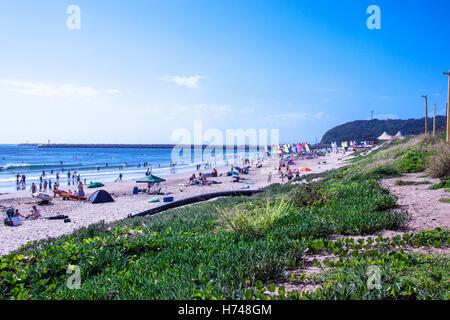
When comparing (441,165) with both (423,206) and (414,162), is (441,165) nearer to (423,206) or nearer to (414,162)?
(414,162)

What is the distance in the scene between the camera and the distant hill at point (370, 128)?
13088 centimetres

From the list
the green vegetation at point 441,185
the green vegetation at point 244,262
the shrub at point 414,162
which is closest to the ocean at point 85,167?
the green vegetation at point 244,262

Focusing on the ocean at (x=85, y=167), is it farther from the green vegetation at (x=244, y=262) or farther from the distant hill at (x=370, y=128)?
the distant hill at (x=370, y=128)

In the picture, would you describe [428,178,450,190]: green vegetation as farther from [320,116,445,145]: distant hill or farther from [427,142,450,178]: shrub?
[320,116,445,145]: distant hill

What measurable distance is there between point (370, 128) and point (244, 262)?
16803 centimetres

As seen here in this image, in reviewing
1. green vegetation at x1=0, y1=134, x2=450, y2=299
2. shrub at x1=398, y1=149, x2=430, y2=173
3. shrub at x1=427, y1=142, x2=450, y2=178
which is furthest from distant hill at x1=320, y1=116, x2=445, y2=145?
green vegetation at x1=0, y1=134, x2=450, y2=299

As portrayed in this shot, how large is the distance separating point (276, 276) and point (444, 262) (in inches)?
75.4

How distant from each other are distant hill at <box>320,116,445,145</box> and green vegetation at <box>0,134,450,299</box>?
13936 centimetres

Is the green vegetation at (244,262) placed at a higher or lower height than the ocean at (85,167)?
higher

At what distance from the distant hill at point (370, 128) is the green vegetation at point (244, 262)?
5487 inches

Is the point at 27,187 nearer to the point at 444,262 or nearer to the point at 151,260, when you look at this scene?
the point at 151,260
